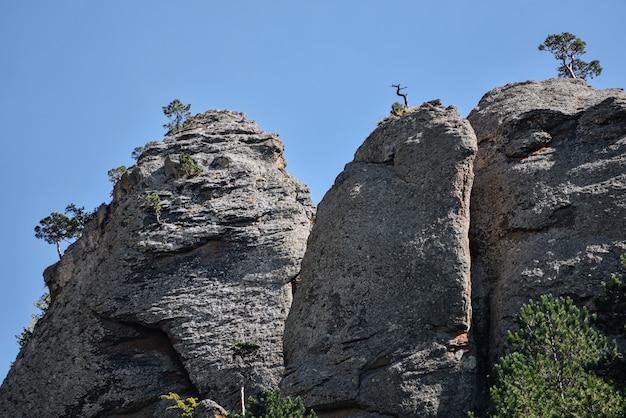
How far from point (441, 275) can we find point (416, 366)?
13.6ft

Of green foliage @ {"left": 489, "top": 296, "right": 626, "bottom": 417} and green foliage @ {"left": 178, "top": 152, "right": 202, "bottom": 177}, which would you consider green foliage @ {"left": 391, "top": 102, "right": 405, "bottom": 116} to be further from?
green foliage @ {"left": 489, "top": 296, "right": 626, "bottom": 417}

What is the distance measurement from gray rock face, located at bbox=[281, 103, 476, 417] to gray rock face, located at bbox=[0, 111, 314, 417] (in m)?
4.94

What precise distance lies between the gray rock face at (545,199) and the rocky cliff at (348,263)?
0.09 m

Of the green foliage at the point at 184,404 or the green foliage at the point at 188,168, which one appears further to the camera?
the green foliage at the point at 188,168

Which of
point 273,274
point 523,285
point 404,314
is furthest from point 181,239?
point 523,285

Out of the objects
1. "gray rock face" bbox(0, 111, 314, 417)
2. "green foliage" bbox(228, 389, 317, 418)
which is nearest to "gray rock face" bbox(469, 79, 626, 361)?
"green foliage" bbox(228, 389, 317, 418)

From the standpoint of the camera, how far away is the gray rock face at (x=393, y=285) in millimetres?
38469

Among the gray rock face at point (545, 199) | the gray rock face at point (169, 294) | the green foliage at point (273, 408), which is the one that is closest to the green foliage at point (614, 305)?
the gray rock face at point (545, 199)

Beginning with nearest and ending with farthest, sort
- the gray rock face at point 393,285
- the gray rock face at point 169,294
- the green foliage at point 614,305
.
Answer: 1. the green foliage at point 614,305
2. the gray rock face at point 393,285
3. the gray rock face at point 169,294

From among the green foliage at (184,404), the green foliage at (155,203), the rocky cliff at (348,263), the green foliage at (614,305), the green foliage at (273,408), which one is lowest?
the green foliage at (273,408)

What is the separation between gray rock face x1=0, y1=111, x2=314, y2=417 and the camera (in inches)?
1875

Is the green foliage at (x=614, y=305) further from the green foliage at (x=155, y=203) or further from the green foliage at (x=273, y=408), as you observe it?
the green foliage at (x=155, y=203)

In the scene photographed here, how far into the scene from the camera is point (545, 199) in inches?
1657

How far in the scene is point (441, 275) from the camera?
40000mm
